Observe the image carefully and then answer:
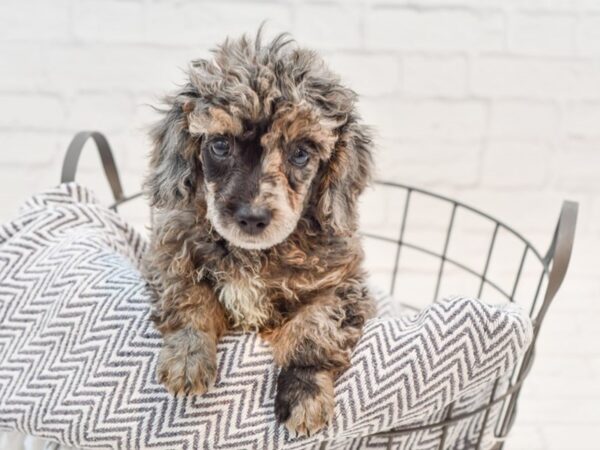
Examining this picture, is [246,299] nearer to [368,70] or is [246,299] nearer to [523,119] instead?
[368,70]

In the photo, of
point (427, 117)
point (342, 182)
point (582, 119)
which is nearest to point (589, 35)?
point (582, 119)

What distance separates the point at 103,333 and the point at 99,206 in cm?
46

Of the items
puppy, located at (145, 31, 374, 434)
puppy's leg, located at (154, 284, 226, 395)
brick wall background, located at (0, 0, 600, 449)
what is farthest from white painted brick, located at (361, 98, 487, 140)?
puppy's leg, located at (154, 284, 226, 395)

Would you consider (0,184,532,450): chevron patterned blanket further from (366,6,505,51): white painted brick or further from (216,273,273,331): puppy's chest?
(366,6,505,51): white painted brick

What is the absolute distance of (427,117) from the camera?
2125 mm

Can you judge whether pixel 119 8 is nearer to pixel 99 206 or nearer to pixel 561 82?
pixel 99 206

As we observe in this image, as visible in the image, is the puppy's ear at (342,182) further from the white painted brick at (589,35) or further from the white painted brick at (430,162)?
the white painted brick at (589,35)

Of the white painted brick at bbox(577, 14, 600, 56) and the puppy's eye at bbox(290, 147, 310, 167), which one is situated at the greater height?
the white painted brick at bbox(577, 14, 600, 56)

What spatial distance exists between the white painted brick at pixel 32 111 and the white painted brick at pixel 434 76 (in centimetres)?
103

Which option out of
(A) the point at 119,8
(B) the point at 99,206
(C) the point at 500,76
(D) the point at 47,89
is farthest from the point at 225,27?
(C) the point at 500,76

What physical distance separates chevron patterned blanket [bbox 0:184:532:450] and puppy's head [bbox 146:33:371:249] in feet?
0.70

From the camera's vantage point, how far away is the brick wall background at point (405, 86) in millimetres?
1992

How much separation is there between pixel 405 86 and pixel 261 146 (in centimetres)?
103

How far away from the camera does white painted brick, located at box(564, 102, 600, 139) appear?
2.13 meters
